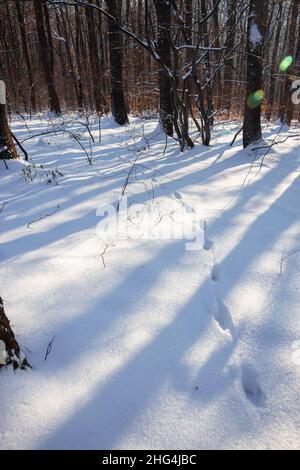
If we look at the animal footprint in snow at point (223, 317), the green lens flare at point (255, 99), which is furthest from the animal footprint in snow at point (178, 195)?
the green lens flare at point (255, 99)

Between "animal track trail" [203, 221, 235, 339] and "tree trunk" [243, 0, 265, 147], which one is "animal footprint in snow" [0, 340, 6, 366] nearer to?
"animal track trail" [203, 221, 235, 339]

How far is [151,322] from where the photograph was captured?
1.69m

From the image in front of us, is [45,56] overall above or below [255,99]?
above

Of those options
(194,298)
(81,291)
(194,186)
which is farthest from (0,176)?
(194,298)

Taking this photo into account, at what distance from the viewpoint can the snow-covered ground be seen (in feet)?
3.97

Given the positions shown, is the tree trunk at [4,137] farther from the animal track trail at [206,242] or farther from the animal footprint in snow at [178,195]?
the animal track trail at [206,242]

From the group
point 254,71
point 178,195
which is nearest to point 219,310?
point 178,195

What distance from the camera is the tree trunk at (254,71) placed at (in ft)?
16.0

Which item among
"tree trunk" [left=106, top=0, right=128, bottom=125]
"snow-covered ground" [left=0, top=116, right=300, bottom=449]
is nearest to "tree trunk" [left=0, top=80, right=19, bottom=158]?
"snow-covered ground" [left=0, top=116, right=300, bottom=449]

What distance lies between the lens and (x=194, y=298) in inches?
73.9

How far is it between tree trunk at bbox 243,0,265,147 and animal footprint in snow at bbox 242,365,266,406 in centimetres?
471

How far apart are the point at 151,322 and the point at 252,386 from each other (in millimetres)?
561

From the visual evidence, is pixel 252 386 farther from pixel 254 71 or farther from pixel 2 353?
pixel 254 71
